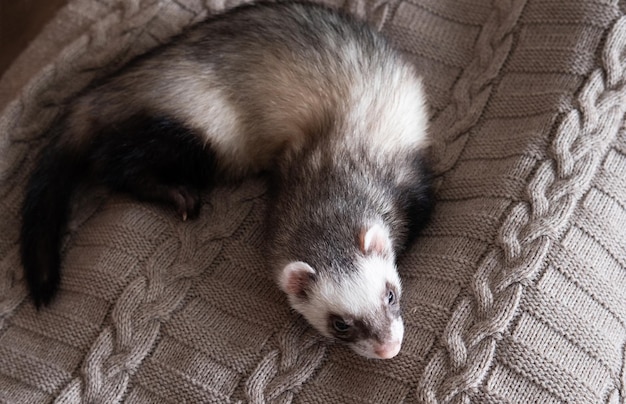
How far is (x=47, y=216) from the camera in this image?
4.56ft

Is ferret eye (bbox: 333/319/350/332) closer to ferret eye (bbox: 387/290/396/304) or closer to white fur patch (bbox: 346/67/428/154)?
ferret eye (bbox: 387/290/396/304)

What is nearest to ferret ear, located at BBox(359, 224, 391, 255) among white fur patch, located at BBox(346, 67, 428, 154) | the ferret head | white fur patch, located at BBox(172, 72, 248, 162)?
the ferret head

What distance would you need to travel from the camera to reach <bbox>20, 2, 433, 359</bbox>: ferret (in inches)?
53.5

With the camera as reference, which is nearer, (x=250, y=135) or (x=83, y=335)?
(x=83, y=335)

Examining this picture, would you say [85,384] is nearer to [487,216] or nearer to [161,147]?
[161,147]

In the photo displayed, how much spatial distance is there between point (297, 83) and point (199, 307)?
550 mm

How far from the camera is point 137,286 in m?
1.28

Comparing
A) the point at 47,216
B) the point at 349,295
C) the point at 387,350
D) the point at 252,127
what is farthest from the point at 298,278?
the point at 47,216

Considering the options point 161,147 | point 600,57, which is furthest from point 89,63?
point 600,57

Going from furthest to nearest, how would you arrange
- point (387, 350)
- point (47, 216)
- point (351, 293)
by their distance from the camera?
1. point (47, 216)
2. point (351, 293)
3. point (387, 350)

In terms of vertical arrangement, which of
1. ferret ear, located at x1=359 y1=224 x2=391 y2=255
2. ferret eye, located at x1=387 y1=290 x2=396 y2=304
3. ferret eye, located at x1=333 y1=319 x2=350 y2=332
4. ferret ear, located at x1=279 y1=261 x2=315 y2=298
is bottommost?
ferret eye, located at x1=333 y1=319 x2=350 y2=332

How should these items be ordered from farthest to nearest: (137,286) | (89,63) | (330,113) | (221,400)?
1. (89,63)
2. (330,113)
3. (137,286)
4. (221,400)

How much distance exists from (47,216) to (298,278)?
60 cm

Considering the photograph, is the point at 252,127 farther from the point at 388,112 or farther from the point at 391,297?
the point at 391,297
